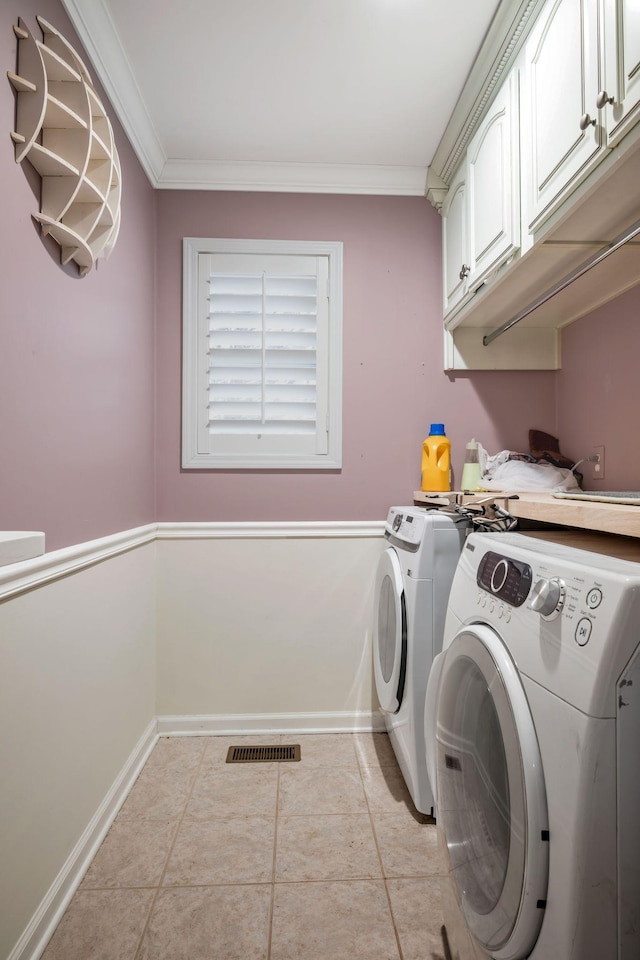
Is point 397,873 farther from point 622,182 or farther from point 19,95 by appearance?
point 19,95

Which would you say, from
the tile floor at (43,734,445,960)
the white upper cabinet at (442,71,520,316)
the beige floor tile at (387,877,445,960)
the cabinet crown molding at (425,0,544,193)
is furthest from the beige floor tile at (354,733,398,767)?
the cabinet crown molding at (425,0,544,193)

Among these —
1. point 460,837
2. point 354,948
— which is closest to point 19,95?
point 460,837

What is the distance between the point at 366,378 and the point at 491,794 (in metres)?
1.80

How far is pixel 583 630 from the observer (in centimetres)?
70

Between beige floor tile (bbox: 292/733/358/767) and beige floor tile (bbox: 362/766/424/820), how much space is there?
11 centimetres

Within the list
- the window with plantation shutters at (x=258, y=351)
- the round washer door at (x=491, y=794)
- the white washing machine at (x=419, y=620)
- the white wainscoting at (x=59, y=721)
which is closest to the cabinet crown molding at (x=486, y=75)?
the window with plantation shutters at (x=258, y=351)

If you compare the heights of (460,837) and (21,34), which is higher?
(21,34)

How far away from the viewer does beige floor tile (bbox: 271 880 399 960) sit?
49.4 inches

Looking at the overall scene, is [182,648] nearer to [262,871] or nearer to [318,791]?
[318,791]

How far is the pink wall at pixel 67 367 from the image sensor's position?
1.19 m

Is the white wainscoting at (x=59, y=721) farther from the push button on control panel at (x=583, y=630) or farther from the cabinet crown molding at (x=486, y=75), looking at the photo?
the cabinet crown molding at (x=486, y=75)

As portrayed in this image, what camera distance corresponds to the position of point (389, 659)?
199 cm

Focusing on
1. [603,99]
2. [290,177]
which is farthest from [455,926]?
[290,177]

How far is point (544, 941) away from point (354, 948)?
763mm
